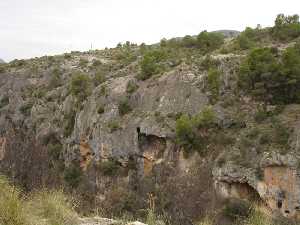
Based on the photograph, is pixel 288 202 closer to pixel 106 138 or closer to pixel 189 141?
pixel 189 141

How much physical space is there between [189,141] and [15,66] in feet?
112

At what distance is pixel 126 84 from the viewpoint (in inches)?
1369

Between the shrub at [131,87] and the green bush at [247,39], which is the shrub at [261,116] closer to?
the green bush at [247,39]

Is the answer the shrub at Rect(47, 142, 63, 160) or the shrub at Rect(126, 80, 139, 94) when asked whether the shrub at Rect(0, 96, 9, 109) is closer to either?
the shrub at Rect(47, 142, 63, 160)

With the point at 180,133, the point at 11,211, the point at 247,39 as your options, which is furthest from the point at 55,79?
the point at 11,211

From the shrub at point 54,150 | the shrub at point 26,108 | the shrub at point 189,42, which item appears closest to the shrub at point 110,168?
the shrub at point 54,150

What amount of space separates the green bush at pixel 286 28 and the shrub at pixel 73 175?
16.1m

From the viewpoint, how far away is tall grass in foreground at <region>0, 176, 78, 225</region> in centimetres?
610

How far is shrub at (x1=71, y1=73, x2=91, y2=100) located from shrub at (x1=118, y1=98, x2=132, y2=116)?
5.37 m

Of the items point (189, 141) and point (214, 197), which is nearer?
point (214, 197)

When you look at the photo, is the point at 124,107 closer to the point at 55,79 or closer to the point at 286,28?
the point at 286,28

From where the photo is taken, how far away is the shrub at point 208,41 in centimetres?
3816

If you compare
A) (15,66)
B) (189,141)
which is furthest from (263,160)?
(15,66)

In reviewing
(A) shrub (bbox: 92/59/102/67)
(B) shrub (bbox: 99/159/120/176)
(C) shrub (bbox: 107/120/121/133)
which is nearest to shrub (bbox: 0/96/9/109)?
(A) shrub (bbox: 92/59/102/67)
